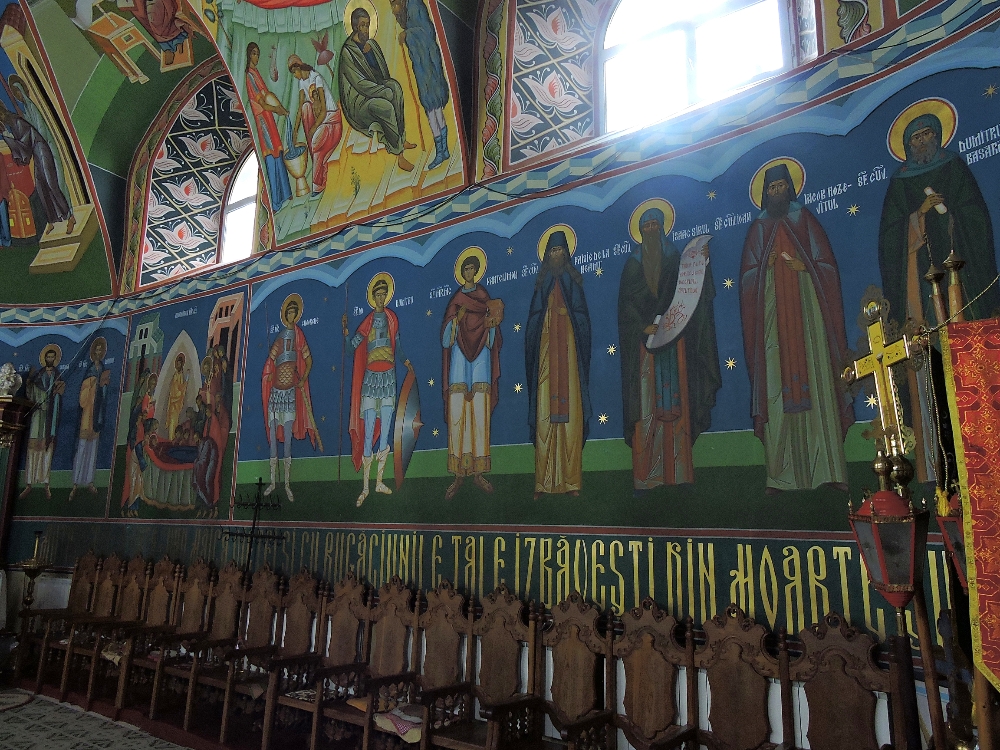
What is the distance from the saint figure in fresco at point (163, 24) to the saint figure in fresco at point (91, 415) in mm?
3716

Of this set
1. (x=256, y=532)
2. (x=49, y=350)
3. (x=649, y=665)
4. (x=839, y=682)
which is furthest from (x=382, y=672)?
(x=49, y=350)

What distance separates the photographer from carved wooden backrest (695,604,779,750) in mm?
3855

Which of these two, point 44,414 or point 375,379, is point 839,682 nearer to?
point 375,379

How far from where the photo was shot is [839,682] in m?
3.65

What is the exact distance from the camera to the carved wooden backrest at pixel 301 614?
19.6ft

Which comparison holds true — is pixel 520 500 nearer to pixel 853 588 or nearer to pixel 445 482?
pixel 445 482

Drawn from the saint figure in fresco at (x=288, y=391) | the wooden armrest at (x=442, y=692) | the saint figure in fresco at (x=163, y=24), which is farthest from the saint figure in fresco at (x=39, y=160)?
the wooden armrest at (x=442, y=692)

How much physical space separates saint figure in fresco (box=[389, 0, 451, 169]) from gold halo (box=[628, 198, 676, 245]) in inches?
80.9

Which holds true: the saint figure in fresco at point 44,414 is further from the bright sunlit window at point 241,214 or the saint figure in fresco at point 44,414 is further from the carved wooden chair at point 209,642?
the carved wooden chair at point 209,642

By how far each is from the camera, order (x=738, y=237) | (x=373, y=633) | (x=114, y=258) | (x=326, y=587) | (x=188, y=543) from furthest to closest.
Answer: (x=114, y=258) < (x=188, y=543) < (x=326, y=587) < (x=373, y=633) < (x=738, y=237)

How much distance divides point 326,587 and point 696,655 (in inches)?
131

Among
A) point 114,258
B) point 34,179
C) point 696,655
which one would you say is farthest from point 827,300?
point 34,179

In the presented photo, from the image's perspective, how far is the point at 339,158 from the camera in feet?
23.2

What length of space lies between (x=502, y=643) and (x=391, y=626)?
105 centimetres
